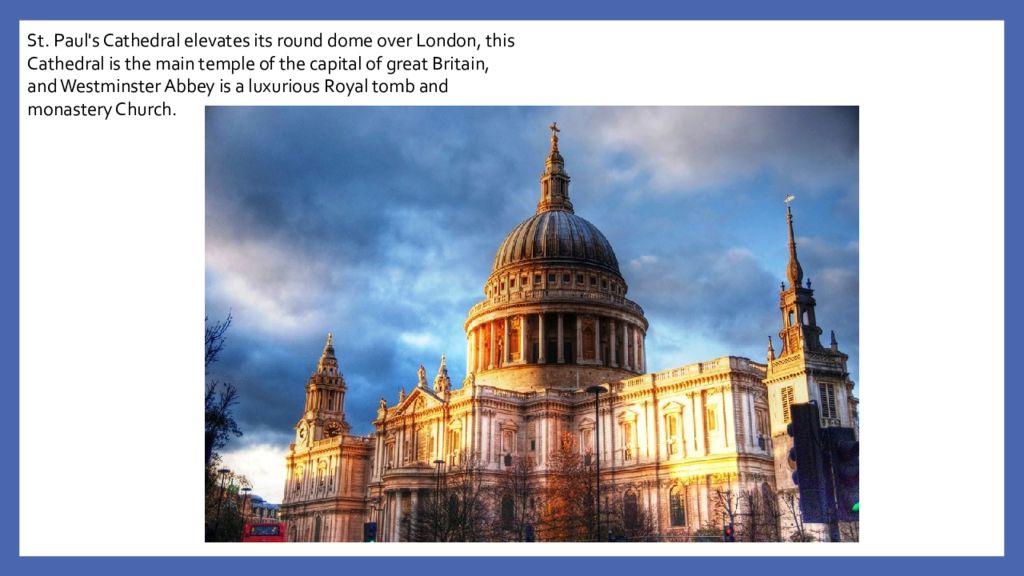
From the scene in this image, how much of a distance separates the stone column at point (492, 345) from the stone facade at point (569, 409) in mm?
199

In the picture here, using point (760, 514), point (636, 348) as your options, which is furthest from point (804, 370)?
point (636, 348)

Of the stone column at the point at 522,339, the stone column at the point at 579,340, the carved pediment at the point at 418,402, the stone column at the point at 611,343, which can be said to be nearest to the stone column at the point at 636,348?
the stone column at the point at 611,343

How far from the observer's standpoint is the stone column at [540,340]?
74375mm

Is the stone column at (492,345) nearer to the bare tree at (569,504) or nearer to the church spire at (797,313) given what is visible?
the bare tree at (569,504)

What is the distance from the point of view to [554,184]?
8706 centimetres

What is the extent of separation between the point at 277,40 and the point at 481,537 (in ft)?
112

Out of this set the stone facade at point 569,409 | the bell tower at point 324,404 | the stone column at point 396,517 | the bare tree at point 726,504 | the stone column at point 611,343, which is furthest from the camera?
the bell tower at point 324,404

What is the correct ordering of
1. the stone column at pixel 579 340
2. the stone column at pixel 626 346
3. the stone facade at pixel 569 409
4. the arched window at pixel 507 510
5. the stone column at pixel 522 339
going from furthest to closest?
the stone column at pixel 626 346 < the stone column at pixel 522 339 < the stone column at pixel 579 340 < the arched window at pixel 507 510 < the stone facade at pixel 569 409

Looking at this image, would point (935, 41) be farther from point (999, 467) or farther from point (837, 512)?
point (837, 512)

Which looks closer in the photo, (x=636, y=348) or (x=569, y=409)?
(x=569, y=409)

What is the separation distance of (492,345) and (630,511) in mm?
23065

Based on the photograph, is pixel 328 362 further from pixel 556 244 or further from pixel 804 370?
pixel 804 370

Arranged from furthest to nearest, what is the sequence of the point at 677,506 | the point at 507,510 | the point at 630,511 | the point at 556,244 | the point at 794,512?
the point at 556,244, the point at 507,510, the point at 630,511, the point at 677,506, the point at 794,512

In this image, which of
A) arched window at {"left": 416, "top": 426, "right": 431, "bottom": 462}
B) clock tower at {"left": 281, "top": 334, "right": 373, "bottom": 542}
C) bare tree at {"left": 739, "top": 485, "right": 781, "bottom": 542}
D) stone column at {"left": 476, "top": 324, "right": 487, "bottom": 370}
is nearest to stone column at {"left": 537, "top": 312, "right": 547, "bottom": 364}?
stone column at {"left": 476, "top": 324, "right": 487, "bottom": 370}
